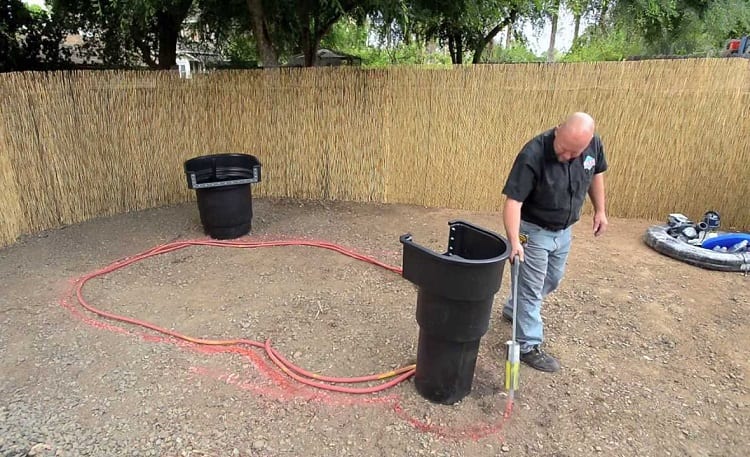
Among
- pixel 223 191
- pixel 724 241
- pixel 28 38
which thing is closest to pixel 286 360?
pixel 223 191

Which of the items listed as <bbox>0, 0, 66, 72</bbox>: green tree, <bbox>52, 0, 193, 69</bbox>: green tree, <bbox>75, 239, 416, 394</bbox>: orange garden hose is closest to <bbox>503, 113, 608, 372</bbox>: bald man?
<bbox>75, 239, 416, 394</bbox>: orange garden hose

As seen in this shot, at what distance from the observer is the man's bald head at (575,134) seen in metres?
2.17

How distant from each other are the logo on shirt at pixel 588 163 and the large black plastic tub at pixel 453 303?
2.14 feet

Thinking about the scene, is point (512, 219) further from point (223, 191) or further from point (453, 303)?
point (223, 191)

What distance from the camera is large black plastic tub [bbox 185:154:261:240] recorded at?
4.32 metres

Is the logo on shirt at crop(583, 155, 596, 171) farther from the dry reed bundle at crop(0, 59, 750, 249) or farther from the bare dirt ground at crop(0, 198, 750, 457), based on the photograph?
the dry reed bundle at crop(0, 59, 750, 249)

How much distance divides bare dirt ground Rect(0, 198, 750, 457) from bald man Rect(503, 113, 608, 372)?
1.21 feet

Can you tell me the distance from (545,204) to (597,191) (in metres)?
0.49

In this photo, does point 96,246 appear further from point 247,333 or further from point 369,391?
point 369,391

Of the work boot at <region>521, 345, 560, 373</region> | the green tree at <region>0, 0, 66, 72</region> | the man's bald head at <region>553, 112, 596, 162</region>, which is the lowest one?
the work boot at <region>521, 345, 560, 373</region>

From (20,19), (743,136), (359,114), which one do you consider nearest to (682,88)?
(743,136)

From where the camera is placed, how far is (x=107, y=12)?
6.41 m

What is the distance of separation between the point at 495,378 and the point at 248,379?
1359mm

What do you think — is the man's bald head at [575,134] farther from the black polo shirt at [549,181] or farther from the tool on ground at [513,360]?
the tool on ground at [513,360]
